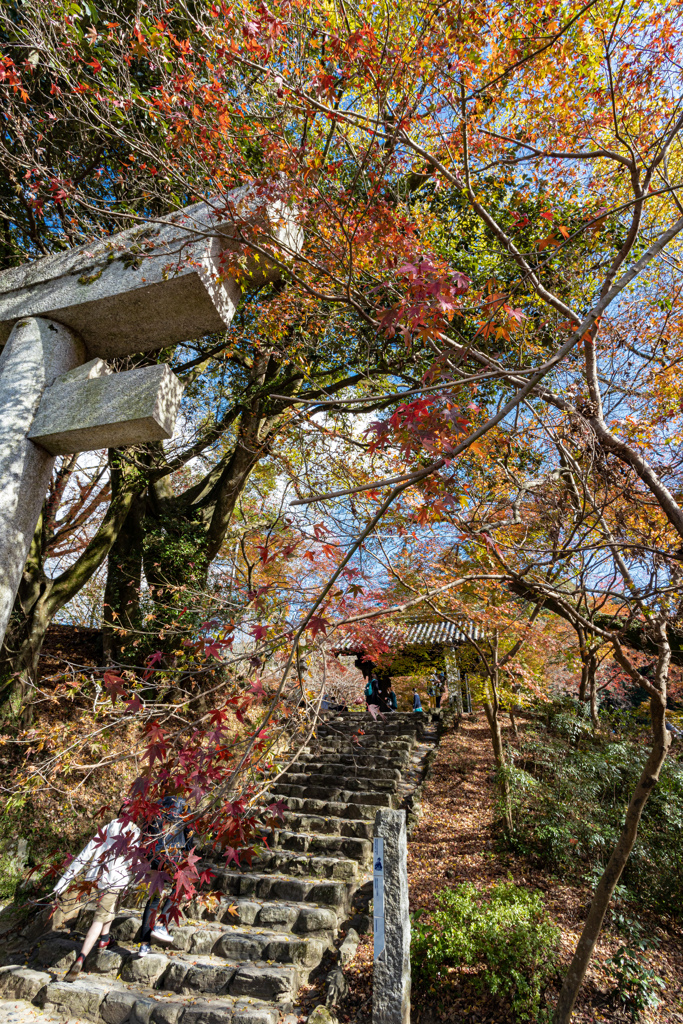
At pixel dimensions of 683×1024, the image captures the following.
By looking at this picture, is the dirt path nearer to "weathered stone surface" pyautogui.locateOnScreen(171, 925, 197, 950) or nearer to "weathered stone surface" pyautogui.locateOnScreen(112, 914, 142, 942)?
"weathered stone surface" pyautogui.locateOnScreen(171, 925, 197, 950)

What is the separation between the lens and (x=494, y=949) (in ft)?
14.2

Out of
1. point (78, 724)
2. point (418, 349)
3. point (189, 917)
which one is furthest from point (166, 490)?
point (189, 917)

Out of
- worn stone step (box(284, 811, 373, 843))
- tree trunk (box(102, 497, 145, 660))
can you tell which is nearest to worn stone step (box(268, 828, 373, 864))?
worn stone step (box(284, 811, 373, 843))

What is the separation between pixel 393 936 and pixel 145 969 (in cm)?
242

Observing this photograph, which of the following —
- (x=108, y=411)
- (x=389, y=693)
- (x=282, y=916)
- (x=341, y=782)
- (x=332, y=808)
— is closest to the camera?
(x=108, y=411)

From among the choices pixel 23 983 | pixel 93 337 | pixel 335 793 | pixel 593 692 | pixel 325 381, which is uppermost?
pixel 325 381

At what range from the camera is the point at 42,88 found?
5930 mm

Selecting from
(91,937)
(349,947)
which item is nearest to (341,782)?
(349,947)

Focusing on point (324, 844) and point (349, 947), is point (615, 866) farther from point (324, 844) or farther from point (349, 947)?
point (324, 844)

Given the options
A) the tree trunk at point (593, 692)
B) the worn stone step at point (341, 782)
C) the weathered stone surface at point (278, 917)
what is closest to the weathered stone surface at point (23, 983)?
the weathered stone surface at point (278, 917)

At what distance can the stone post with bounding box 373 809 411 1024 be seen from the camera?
3484mm

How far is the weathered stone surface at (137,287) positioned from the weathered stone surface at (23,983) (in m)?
5.25

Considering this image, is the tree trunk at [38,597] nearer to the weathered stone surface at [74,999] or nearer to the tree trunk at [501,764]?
the weathered stone surface at [74,999]

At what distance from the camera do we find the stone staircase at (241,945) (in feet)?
13.5
